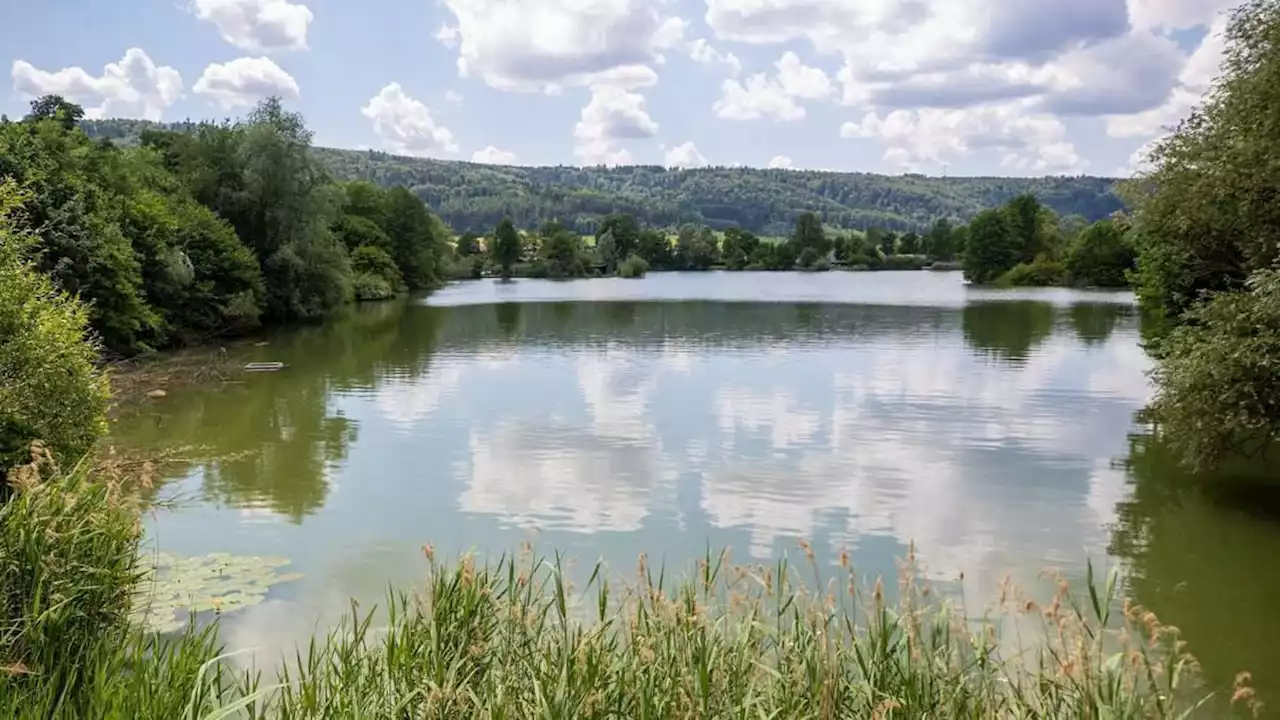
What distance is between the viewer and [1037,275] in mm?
84375

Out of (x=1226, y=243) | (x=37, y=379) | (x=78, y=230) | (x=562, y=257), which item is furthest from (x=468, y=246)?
(x=37, y=379)

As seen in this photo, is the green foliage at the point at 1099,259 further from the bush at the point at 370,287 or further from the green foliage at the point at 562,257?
the bush at the point at 370,287

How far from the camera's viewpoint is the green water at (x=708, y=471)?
11922mm

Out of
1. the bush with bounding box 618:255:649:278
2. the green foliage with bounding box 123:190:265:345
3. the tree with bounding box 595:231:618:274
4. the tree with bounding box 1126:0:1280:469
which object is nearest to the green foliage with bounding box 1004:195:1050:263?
the bush with bounding box 618:255:649:278

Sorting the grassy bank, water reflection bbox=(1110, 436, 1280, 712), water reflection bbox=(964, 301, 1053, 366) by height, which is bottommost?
water reflection bbox=(1110, 436, 1280, 712)

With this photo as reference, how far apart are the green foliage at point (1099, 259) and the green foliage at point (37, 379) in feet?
260

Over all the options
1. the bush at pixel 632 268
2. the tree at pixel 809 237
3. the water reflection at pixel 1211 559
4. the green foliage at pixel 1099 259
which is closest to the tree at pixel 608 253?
the bush at pixel 632 268

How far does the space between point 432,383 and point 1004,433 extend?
15.5 meters

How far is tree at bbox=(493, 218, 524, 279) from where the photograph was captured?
108 metres

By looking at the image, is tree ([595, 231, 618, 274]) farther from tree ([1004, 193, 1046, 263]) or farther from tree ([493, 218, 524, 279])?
tree ([1004, 193, 1046, 263])

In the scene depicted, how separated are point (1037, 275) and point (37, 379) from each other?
85015 mm

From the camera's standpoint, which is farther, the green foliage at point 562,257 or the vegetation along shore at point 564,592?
the green foliage at point 562,257

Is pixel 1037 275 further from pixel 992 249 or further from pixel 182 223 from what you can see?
pixel 182 223

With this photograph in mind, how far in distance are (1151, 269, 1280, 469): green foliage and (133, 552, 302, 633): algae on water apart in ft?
41.7
